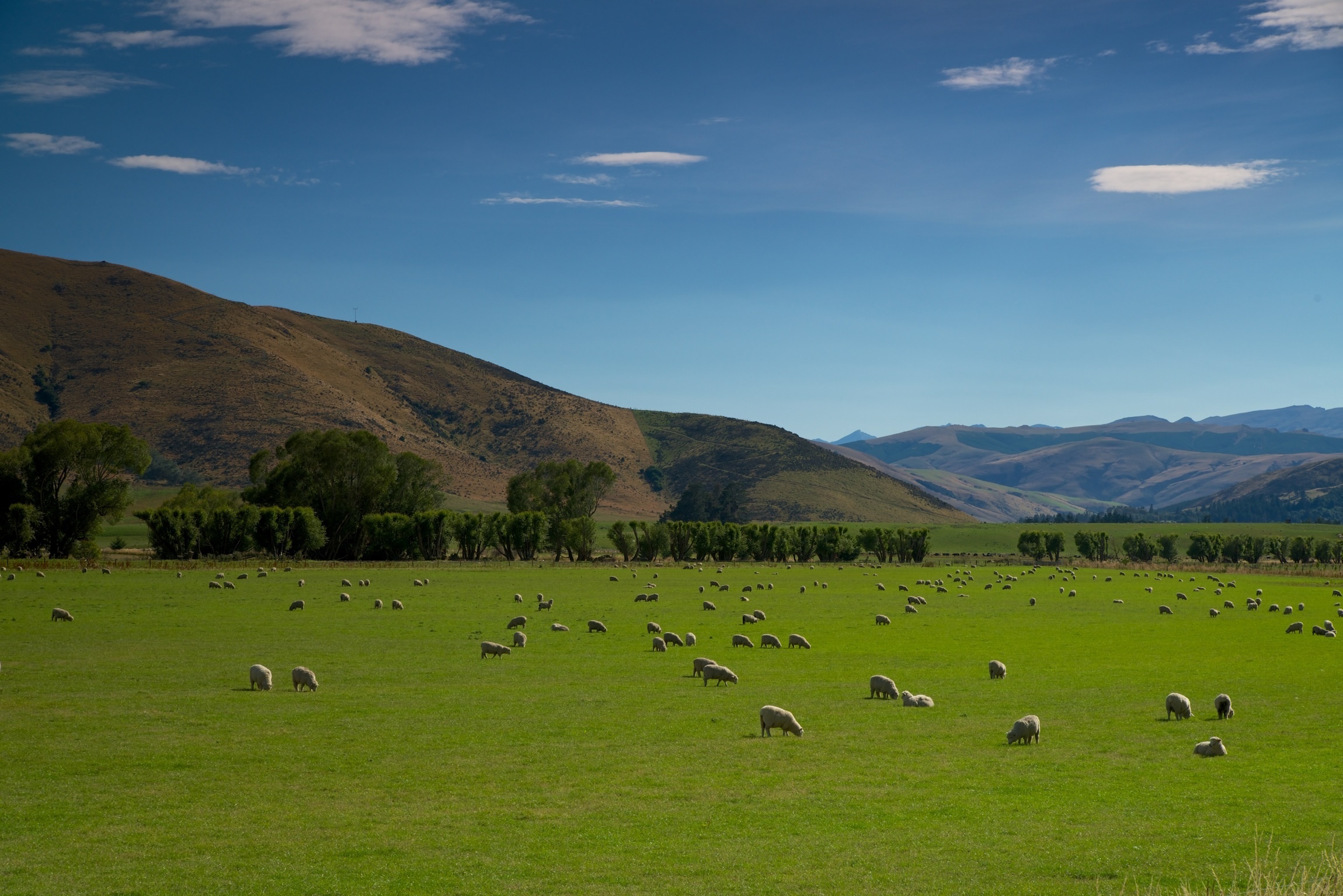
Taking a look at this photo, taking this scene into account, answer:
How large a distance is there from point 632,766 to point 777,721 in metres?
3.88

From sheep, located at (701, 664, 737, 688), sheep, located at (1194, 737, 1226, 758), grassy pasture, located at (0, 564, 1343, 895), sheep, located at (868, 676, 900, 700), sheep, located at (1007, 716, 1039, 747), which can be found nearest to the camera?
grassy pasture, located at (0, 564, 1343, 895)

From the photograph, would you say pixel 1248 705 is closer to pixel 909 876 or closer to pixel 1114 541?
pixel 909 876

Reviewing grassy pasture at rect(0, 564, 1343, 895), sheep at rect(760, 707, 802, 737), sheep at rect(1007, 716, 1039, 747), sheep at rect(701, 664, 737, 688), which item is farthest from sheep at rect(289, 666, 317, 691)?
sheep at rect(1007, 716, 1039, 747)

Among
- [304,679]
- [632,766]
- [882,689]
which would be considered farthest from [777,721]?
[304,679]

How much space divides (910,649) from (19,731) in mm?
25868

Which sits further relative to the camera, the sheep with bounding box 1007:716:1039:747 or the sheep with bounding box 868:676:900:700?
the sheep with bounding box 868:676:900:700

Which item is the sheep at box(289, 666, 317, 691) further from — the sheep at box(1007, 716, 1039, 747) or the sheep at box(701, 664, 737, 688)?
the sheep at box(1007, 716, 1039, 747)

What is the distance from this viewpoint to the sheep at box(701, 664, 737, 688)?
26.5 metres

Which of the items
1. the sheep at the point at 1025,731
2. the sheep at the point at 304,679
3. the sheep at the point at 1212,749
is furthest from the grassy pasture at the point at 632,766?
the sheep at the point at 304,679

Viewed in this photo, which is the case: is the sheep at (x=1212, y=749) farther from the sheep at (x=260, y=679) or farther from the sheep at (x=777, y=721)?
the sheep at (x=260, y=679)

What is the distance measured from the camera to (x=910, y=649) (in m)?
35.1

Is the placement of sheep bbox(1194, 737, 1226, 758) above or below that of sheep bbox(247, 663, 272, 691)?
above

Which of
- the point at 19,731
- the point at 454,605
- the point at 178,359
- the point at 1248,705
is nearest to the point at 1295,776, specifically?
the point at 1248,705

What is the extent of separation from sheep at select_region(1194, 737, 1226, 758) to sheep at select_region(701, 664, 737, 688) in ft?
37.6
